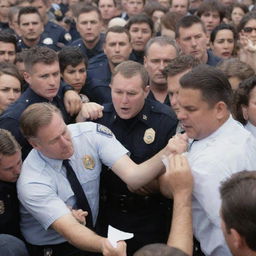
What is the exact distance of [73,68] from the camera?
5.57 metres

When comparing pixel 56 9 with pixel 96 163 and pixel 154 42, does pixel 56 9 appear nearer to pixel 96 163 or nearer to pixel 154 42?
pixel 154 42

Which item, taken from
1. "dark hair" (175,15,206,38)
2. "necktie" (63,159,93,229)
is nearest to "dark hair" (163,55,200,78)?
"necktie" (63,159,93,229)

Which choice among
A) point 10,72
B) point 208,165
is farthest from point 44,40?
point 208,165

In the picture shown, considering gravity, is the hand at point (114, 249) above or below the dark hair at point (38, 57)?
below

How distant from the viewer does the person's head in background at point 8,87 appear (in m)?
5.14

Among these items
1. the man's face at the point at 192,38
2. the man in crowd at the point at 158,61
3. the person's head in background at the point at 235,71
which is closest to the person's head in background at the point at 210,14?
the man's face at the point at 192,38

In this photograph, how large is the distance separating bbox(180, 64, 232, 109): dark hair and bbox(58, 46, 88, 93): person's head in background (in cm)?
256

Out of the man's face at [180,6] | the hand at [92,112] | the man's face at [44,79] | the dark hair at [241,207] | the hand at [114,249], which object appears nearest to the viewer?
the dark hair at [241,207]

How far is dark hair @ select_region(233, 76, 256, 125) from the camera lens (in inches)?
156

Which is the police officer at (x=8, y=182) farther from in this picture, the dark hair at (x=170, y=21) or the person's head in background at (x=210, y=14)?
the person's head in background at (x=210, y=14)

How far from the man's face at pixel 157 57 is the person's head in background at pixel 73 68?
0.66 metres

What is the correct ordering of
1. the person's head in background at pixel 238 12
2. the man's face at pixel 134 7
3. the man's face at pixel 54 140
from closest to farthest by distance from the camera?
the man's face at pixel 54 140 < the person's head in background at pixel 238 12 < the man's face at pixel 134 7

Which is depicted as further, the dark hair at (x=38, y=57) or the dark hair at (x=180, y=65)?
the dark hair at (x=38, y=57)

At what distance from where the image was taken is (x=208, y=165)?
9.31ft
